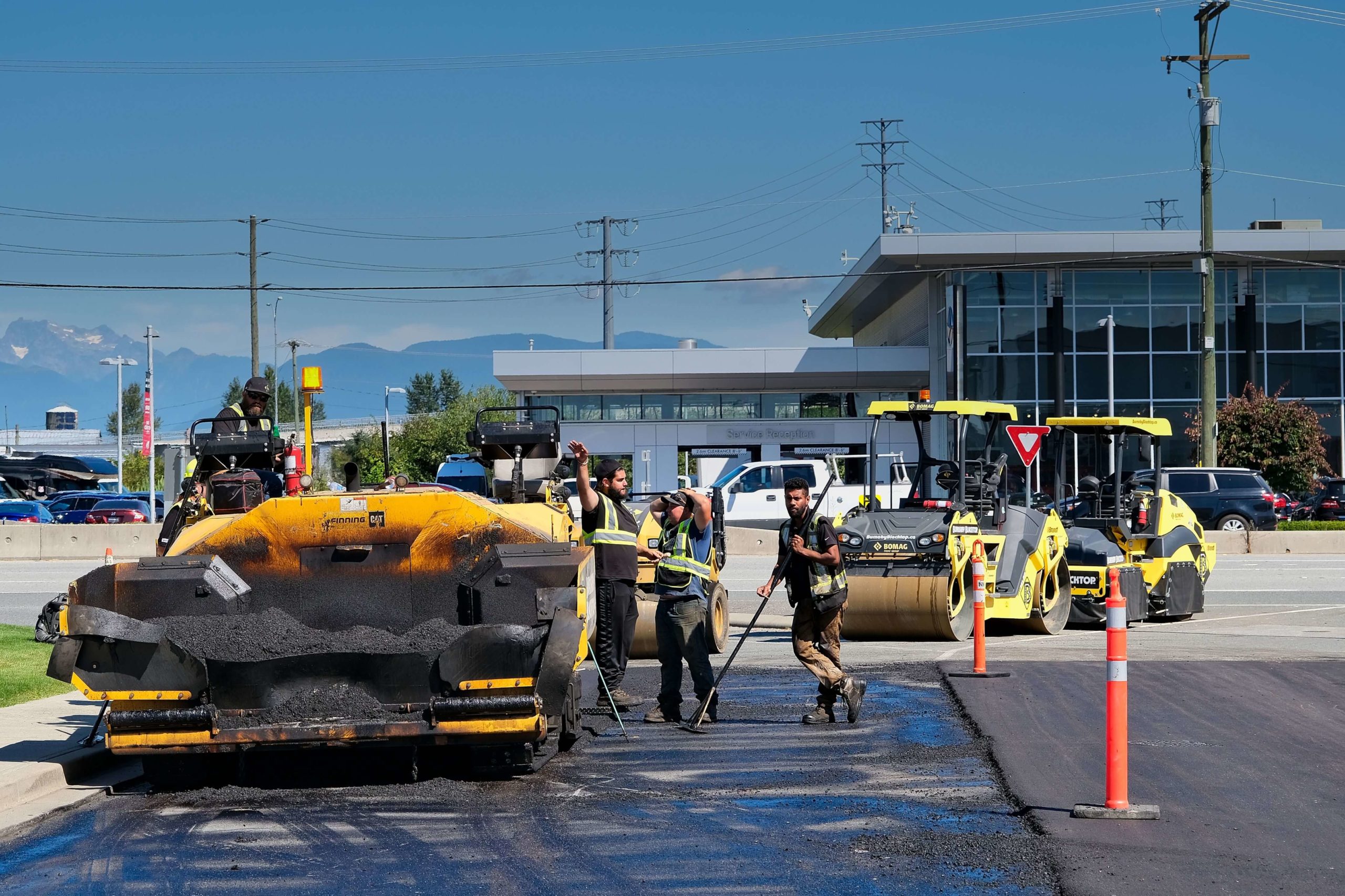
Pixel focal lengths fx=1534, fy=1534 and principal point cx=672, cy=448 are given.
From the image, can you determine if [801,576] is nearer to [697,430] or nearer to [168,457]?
[168,457]

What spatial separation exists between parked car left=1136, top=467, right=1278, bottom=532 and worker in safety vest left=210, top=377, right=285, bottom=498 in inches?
1058

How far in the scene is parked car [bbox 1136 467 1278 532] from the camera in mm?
34688

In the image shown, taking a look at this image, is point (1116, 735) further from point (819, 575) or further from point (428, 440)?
point (428, 440)

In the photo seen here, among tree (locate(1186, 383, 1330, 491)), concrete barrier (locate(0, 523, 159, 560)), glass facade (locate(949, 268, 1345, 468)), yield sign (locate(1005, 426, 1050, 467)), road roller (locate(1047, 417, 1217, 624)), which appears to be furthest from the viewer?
glass facade (locate(949, 268, 1345, 468))

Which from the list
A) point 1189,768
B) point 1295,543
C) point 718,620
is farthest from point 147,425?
point 1189,768

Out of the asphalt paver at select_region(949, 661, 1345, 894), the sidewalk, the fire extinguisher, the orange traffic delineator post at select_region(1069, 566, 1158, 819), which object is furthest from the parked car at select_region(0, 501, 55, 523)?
the orange traffic delineator post at select_region(1069, 566, 1158, 819)

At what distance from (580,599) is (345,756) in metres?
2.16

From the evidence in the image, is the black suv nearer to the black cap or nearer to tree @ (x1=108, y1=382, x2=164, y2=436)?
the black cap

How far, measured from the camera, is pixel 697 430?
52.7 meters

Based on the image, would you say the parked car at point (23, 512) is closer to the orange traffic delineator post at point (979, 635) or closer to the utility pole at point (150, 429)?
the utility pole at point (150, 429)

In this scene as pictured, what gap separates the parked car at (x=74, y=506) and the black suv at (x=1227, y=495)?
32.2 meters

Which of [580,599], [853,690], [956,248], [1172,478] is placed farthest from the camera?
[956,248]

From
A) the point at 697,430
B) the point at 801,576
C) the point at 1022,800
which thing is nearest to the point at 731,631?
the point at 801,576

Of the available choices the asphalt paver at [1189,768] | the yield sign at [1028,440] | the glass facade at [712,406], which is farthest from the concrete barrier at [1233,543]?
the glass facade at [712,406]
